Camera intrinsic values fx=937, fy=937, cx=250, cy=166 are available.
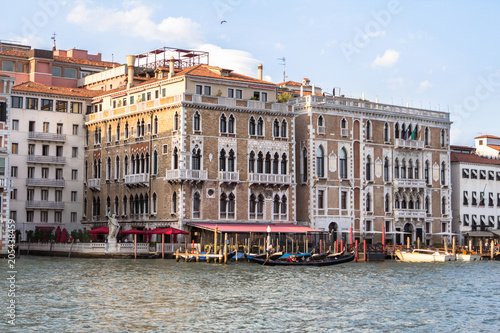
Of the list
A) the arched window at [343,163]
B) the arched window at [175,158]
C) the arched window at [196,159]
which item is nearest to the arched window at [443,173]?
the arched window at [343,163]

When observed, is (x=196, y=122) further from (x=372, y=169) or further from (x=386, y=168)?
(x=386, y=168)

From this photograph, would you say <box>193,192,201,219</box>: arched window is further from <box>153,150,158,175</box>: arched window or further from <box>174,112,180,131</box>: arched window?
<box>174,112,180,131</box>: arched window

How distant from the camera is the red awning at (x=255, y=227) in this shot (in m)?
60.9

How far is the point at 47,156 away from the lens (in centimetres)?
7025

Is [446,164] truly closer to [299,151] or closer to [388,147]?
[388,147]

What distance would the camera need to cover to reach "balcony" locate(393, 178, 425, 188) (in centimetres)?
7178

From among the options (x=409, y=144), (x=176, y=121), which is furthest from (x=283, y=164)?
(x=409, y=144)

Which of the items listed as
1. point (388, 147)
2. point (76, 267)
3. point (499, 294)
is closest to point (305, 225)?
point (388, 147)

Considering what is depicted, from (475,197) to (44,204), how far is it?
35.9 metres

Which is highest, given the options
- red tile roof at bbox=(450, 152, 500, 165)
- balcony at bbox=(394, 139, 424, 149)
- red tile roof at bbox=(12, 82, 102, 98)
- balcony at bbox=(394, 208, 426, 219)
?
red tile roof at bbox=(12, 82, 102, 98)

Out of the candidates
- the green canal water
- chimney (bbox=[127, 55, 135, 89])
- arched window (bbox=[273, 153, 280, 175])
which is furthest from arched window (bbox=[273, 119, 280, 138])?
the green canal water

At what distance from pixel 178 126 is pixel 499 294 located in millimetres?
27541

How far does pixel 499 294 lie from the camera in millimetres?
40938

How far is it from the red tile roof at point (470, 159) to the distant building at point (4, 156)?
128ft
